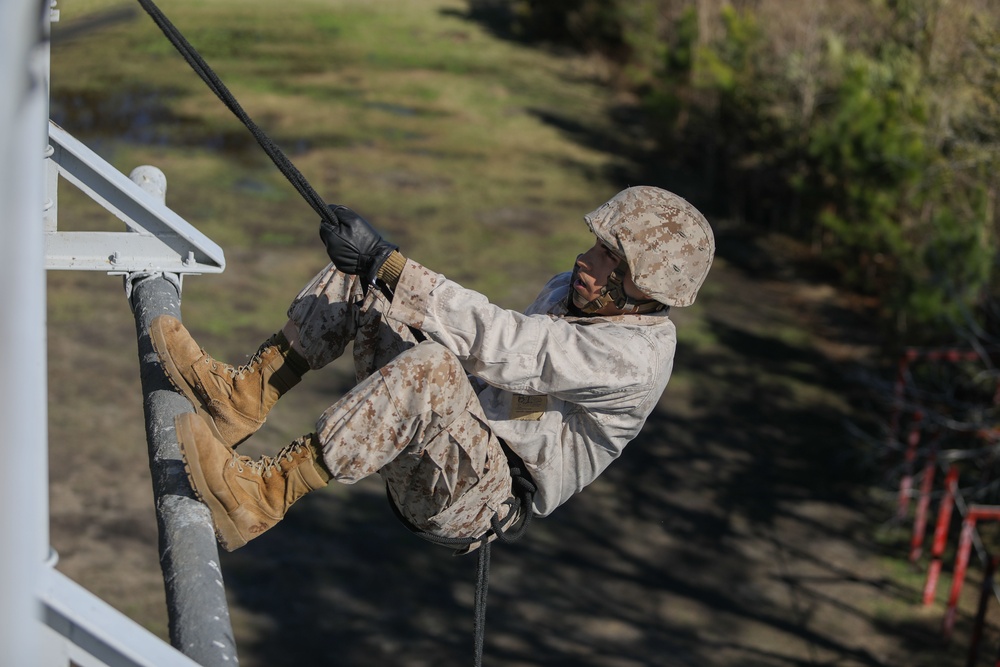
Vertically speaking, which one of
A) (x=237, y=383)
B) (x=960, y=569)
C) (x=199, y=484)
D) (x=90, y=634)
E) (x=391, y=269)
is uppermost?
(x=391, y=269)

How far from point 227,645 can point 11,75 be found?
107cm

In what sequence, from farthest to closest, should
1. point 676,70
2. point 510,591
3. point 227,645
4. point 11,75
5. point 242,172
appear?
point 676,70
point 242,172
point 510,591
point 227,645
point 11,75

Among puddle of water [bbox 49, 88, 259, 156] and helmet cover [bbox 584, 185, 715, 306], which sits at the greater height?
helmet cover [bbox 584, 185, 715, 306]

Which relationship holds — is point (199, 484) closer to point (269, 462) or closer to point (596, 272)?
point (269, 462)

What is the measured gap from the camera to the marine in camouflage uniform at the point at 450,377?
3.05 metres

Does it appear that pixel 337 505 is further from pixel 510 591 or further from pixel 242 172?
pixel 242 172

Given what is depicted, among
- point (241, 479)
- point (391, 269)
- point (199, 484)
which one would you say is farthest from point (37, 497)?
point (391, 269)

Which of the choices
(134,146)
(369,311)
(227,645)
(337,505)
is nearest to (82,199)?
(134,146)

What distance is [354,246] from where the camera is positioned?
10.4 feet

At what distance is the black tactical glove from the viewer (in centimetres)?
316

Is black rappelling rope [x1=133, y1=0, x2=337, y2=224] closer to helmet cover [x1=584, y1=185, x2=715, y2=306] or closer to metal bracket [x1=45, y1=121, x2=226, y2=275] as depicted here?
metal bracket [x1=45, y1=121, x2=226, y2=275]

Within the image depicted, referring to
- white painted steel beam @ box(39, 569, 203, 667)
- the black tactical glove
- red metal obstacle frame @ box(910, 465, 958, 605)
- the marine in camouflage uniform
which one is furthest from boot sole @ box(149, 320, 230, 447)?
red metal obstacle frame @ box(910, 465, 958, 605)

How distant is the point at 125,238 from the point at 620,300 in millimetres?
1510

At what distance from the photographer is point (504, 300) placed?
49.4ft
